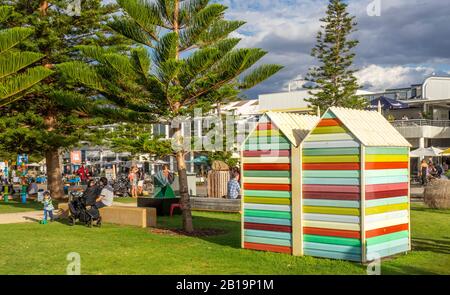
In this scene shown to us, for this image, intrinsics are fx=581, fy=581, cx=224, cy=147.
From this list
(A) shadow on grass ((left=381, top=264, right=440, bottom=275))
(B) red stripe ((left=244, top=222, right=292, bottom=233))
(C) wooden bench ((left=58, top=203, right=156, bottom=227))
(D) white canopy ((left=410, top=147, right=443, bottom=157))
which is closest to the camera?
(A) shadow on grass ((left=381, top=264, right=440, bottom=275))

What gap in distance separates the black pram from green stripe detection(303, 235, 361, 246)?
6388 millimetres

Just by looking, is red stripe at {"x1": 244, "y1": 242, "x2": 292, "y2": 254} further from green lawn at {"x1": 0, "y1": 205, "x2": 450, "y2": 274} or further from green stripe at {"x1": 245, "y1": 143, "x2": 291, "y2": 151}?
green stripe at {"x1": 245, "y1": 143, "x2": 291, "y2": 151}

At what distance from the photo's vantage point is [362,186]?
28.0 feet

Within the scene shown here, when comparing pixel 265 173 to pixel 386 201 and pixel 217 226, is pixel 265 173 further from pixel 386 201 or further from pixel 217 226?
pixel 217 226

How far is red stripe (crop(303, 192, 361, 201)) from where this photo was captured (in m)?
8.66

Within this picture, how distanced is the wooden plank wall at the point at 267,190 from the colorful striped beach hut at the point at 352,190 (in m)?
0.35

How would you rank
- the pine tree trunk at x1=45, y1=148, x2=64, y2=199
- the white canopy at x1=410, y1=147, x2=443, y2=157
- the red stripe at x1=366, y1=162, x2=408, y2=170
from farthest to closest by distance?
1. the white canopy at x1=410, y1=147, x2=443, y2=157
2. the pine tree trunk at x1=45, y1=148, x2=64, y2=199
3. the red stripe at x1=366, y1=162, x2=408, y2=170

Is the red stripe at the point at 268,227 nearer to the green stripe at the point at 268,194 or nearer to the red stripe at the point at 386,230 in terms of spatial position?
the green stripe at the point at 268,194

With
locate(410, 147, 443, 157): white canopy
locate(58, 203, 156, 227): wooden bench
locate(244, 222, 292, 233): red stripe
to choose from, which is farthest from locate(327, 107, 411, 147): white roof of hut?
locate(410, 147, 443, 157): white canopy

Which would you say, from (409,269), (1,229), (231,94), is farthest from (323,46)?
(409,269)

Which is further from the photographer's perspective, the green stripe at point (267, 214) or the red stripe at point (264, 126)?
the red stripe at point (264, 126)

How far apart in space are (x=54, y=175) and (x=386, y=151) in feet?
56.9

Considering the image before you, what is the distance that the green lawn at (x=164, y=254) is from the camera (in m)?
8.36

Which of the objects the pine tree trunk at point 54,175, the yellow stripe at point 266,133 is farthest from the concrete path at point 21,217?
the yellow stripe at point 266,133
